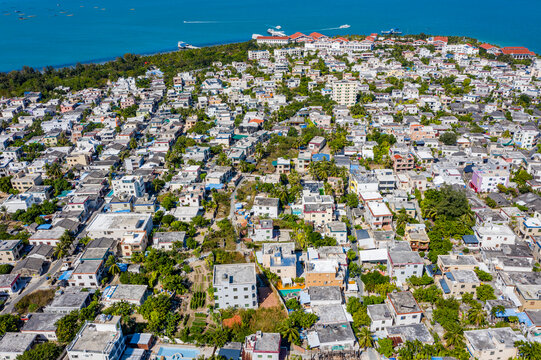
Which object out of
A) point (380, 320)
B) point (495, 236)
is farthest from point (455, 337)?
point (495, 236)

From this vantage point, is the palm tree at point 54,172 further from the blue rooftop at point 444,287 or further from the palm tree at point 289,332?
the blue rooftop at point 444,287

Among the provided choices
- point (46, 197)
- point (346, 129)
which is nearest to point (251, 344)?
point (46, 197)

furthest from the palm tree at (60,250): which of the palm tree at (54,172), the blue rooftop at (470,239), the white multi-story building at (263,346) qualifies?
the blue rooftop at (470,239)

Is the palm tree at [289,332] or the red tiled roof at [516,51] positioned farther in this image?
the red tiled roof at [516,51]

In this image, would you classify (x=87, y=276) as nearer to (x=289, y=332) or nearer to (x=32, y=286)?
(x=32, y=286)

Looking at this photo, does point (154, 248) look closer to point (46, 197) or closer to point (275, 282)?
point (275, 282)
